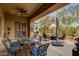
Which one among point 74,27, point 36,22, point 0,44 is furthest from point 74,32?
point 0,44

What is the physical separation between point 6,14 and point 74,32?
4.09ft

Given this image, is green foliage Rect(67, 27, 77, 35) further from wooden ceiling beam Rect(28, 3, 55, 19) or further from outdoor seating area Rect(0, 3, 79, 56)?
wooden ceiling beam Rect(28, 3, 55, 19)

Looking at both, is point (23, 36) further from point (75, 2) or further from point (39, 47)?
point (75, 2)

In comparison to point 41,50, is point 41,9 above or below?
above

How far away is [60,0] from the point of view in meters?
2.68

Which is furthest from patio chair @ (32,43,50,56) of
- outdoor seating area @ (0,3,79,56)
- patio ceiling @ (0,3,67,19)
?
patio ceiling @ (0,3,67,19)

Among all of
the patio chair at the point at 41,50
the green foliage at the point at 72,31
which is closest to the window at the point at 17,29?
the patio chair at the point at 41,50

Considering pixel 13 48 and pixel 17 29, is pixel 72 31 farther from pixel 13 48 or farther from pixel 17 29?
pixel 13 48

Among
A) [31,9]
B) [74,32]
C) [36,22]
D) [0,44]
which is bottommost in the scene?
[0,44]

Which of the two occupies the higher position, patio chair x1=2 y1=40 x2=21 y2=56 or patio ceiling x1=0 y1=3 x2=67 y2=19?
patio ceiling x1=0 y1=3 x2=67 y2=19

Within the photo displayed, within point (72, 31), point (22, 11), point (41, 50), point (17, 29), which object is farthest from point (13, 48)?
point (72, 31)

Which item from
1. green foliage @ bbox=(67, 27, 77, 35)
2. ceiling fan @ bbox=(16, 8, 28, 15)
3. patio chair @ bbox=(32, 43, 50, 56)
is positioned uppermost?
ceiling fan @ bbox=(16, 8, 28, 15)

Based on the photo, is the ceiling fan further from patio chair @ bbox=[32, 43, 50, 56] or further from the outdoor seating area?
patio chair @ bbox=[32, 43, 50, 56]

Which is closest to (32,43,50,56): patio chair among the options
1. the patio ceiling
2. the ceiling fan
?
the patio ceiling
